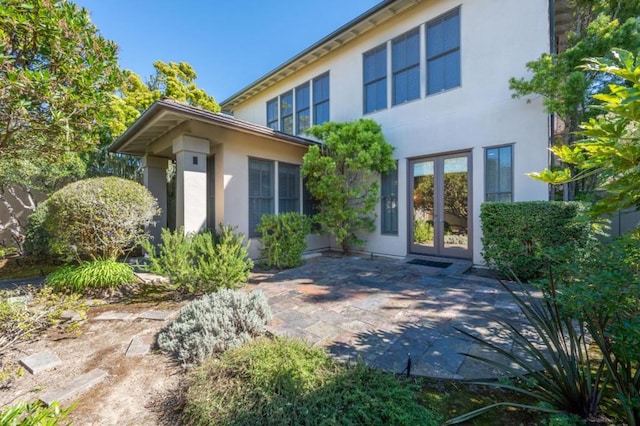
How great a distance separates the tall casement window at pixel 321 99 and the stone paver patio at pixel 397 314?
6069 mm

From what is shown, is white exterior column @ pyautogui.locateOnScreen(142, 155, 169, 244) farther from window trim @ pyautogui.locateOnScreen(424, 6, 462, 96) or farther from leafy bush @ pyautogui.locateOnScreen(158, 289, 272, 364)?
window trim @ pyautogui.locateOnScreen(424, 6, 462, 96)

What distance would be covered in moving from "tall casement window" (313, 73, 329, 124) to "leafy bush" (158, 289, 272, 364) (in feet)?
26.1

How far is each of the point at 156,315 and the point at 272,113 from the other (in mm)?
9950

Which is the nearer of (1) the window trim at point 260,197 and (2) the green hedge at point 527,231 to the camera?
(2) the green hedge at point 527,231

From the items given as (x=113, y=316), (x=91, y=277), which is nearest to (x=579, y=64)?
(x=113, y=316)

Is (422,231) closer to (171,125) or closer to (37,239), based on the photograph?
(171,125)

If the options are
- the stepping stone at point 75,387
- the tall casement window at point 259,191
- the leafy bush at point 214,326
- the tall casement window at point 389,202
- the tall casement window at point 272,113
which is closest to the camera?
the stepping stone at point 75,387

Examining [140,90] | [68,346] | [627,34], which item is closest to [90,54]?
[68,346]

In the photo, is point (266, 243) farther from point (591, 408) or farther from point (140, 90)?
point (140, 90)

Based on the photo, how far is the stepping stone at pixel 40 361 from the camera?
2.77 m

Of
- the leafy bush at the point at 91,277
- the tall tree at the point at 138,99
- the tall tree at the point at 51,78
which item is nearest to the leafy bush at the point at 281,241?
the leafy bush at the point at 91,277

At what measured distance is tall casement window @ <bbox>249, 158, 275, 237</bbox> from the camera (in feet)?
25.0

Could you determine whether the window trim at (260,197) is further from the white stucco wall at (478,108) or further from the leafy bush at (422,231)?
the leafy bush at (422,231)

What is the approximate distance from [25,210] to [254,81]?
→ 31.7ft
